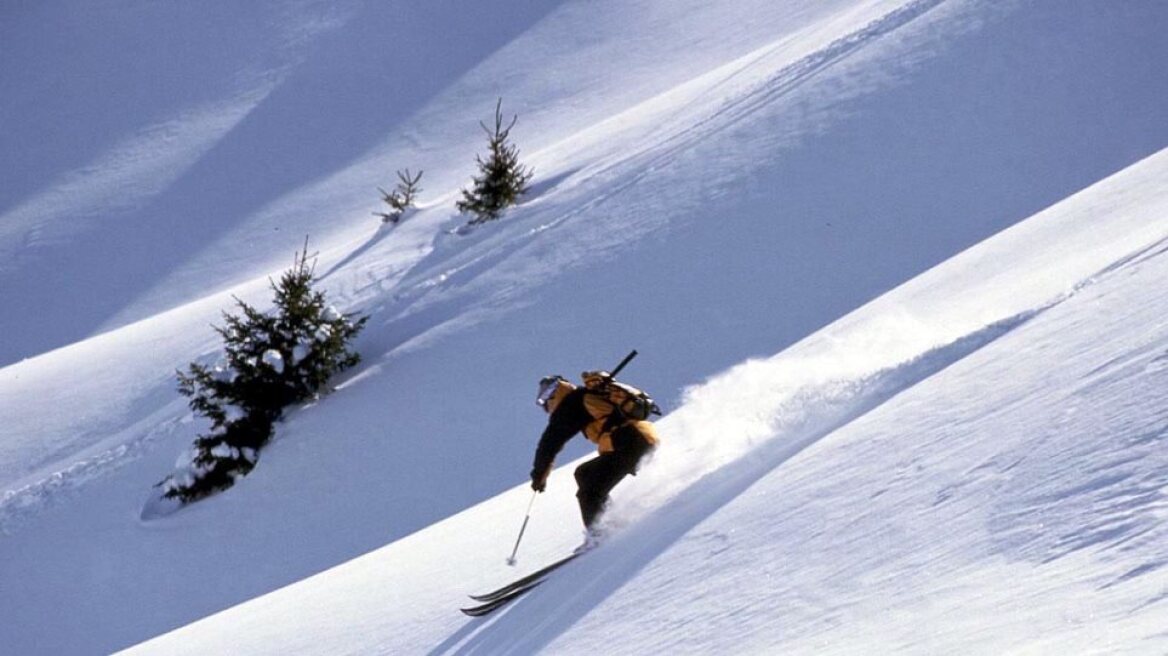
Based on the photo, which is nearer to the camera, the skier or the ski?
the ski

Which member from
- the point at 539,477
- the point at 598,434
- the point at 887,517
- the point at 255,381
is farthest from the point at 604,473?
the point at 255,381

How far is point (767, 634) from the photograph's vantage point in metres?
5.48

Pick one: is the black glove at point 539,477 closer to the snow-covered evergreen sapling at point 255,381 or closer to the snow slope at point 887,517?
the snow slope at point 887,517

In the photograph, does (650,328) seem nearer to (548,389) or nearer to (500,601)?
(548,389)

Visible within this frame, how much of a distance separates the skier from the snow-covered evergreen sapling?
819cm

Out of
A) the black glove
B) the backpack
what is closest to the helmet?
the backpack

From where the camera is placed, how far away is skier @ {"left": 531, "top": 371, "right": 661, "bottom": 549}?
8438mm

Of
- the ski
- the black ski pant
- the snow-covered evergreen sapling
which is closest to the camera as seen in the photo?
the ski

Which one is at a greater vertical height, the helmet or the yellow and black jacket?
the helmet

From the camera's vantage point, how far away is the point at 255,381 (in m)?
16.2

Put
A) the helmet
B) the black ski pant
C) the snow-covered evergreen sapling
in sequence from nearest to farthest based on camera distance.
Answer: the black ski pant < the helmet < the snow-covered evergreen sapling

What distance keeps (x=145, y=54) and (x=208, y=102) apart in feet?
15.7

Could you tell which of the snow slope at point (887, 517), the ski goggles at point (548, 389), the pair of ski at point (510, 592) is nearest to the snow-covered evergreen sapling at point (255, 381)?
the snow slope at point (887, 517)

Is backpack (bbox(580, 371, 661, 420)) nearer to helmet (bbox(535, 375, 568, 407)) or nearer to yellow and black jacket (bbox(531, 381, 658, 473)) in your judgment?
yellow and black jacket (bbox(531, 381, 658, 473))
